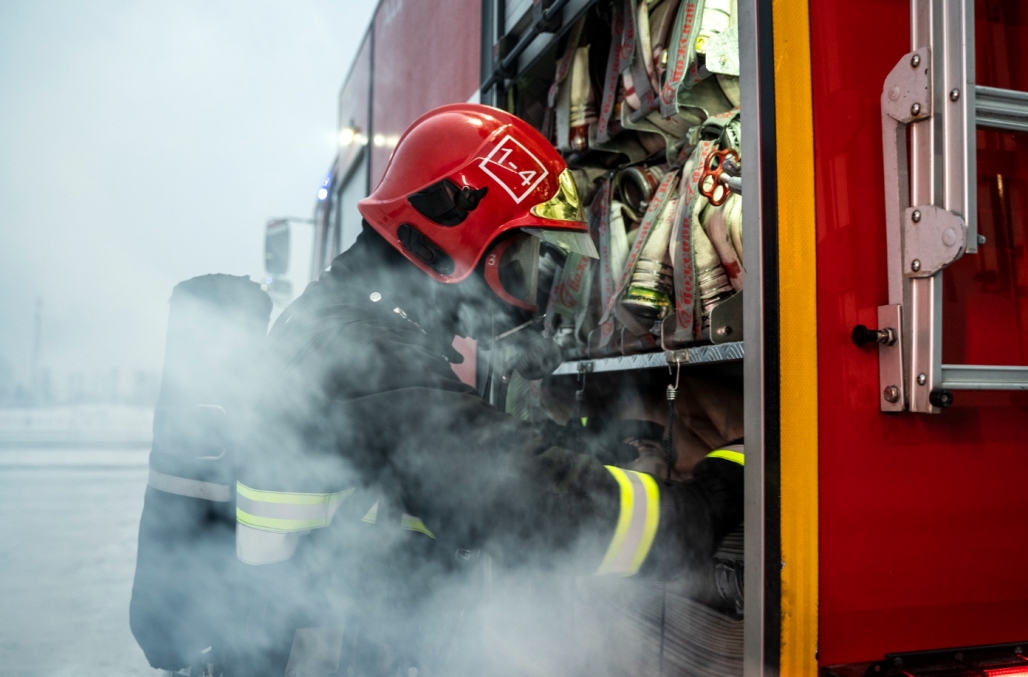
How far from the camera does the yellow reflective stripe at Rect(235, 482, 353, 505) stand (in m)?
1.38

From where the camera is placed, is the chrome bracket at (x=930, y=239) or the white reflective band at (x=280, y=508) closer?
the chrome bracket at (x=930, y=239)

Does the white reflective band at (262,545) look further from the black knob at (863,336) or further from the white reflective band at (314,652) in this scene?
the black knob at (863,336)

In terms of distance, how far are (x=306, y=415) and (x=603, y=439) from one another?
3.81 ft

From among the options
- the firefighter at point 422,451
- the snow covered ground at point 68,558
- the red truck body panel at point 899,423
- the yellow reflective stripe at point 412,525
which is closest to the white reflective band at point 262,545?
the firefighter at point 422,451

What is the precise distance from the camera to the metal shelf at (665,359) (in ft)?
4.96

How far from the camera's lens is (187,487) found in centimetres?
161

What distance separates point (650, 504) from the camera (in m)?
1.26

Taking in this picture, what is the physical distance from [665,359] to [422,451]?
2.59 ft

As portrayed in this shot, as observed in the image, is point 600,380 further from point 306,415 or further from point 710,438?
point 306,415

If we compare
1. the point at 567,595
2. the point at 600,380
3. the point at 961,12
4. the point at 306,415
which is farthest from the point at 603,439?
the point at 961,12

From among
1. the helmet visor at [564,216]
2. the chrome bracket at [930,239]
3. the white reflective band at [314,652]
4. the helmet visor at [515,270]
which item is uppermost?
the helmet visor at [564,216]

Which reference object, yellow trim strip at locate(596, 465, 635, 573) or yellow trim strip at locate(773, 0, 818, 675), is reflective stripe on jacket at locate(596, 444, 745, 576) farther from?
yellow trim strip at locate(773, 0, 818, 675)

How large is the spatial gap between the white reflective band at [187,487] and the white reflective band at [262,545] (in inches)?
9.6

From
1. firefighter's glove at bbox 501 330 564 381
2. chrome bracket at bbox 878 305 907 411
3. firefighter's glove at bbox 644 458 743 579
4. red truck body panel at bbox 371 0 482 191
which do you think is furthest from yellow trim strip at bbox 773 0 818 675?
red truck body panel at bbox 371 0 482 191
